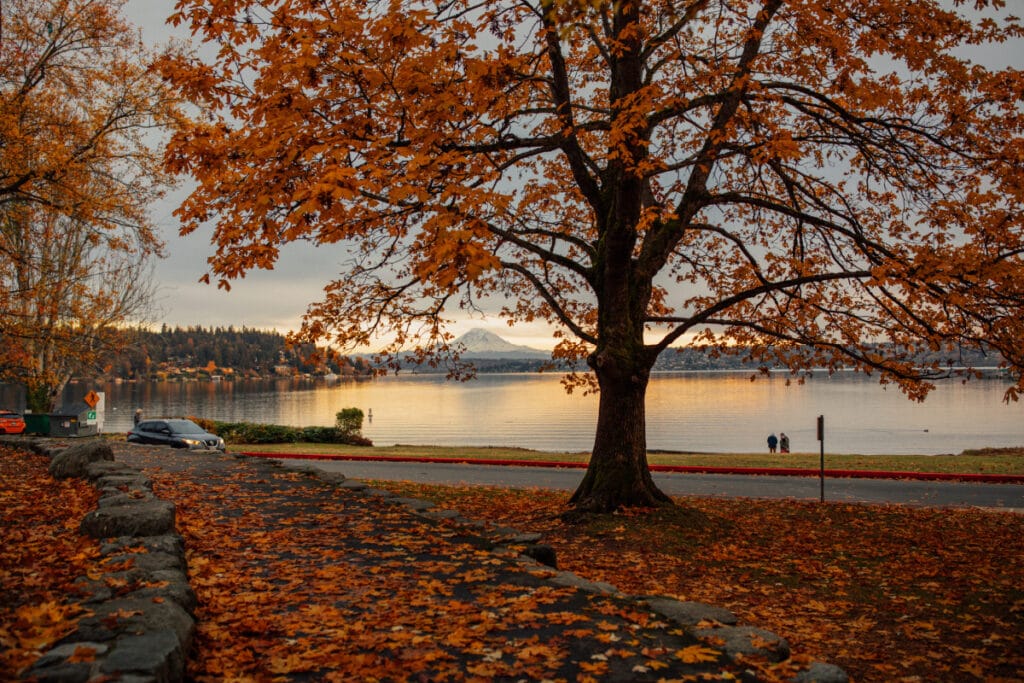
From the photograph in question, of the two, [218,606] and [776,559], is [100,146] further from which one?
[776,559]

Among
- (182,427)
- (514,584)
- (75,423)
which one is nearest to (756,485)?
(514,584)

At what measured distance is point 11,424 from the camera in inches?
1207

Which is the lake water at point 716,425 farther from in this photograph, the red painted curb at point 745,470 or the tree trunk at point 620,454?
the tree trunk at point 620,454

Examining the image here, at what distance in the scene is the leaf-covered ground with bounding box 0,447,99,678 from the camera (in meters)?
4.16

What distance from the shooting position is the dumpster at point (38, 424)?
30.5 meters

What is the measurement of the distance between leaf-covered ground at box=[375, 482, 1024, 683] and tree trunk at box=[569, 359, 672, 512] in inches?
16.9

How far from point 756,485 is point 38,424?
→ 29.9 metres

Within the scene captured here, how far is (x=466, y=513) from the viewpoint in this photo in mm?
13148

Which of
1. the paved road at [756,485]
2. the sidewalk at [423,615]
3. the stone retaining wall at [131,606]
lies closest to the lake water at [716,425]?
the paved road at [756,485]

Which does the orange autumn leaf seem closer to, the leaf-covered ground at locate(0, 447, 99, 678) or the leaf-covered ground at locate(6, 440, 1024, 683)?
the leaf-covered ground at locate(6, 440, 1024, 683)

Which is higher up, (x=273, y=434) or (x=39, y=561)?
(x=39, y=561)

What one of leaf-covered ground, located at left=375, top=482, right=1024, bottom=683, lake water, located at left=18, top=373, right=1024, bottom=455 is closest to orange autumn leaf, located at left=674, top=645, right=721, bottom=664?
Result: leaf-covered ground, located at left=375, top=482, right=1024, bottom=683

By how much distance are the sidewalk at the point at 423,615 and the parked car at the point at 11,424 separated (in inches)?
1090

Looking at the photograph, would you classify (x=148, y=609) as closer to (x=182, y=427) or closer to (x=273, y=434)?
(x=182, y=427)
